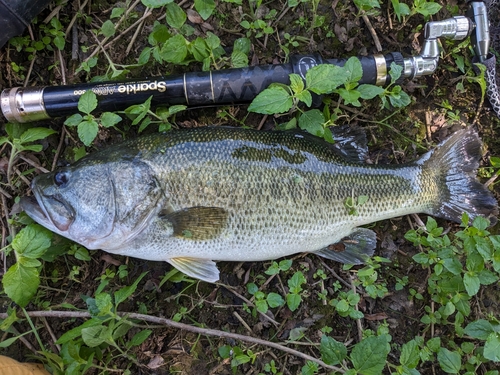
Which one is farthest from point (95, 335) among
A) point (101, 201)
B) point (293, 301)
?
point (293, 301)

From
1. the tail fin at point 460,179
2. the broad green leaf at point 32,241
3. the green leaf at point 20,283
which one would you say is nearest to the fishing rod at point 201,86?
the tail fin at point 460,179

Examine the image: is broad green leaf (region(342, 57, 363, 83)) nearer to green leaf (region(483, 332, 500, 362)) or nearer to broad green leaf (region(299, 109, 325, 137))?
broad green leaf (region(299, 109, 325, 137))

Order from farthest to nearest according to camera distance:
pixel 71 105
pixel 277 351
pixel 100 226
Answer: pixel 277 351, pixel 71 105, pixel 100 226

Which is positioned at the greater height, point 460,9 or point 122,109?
point 460,9

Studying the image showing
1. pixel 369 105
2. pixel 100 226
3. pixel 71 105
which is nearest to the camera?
pixel 100 226

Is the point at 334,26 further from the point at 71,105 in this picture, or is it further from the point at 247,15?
the point at 71,105

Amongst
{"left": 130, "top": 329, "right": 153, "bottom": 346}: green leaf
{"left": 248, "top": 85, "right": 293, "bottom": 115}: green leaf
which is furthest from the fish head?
{"left": 248, "top": 85, "right": 293, "bottom": 115}: green leaf

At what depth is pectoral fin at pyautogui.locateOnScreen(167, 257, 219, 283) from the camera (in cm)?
283

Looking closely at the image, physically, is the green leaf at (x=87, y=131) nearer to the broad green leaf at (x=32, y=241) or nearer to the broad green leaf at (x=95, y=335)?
the broad green leaf at (x=32, y=241)

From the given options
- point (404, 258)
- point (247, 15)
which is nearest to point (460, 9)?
point (247, 15)

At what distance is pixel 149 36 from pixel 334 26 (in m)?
1.53

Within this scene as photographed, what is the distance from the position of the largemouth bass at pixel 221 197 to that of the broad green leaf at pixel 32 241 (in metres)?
0.14

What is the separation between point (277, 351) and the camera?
3088 millimetres

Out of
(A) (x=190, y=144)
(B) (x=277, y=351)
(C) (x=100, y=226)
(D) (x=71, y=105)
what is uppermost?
(D) (x=71, y=105)
